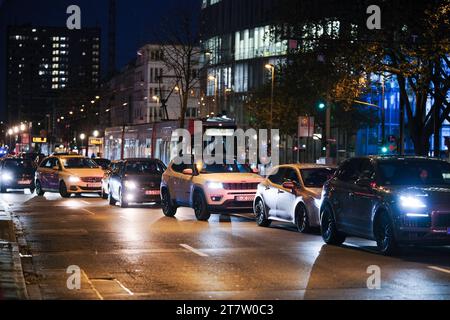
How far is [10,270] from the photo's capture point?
12359 mm

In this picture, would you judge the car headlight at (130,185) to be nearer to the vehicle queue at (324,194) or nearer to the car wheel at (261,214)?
the vehicle queue at (324,194)

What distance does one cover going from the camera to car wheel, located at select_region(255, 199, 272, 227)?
69.5 ft

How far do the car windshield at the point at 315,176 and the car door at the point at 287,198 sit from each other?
7.1 inches

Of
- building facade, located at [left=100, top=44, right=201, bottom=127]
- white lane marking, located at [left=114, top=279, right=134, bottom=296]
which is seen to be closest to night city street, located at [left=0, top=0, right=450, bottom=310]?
white lane marking, located at [left=114, top=279, right=134, bottom=296]

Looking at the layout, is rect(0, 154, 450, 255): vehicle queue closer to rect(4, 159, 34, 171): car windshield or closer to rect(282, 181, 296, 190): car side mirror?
rect(282, 181, 296, 190): car side mirror

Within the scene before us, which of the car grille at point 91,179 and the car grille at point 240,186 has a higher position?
the car grille at point 240,186

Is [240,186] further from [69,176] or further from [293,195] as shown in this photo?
[69,176]

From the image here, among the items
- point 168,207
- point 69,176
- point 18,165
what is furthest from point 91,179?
point 168,207

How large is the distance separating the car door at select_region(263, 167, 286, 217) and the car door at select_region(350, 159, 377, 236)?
427 cm

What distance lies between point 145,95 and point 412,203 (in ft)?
388

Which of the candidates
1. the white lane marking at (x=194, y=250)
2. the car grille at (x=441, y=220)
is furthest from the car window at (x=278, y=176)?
the car grille at (x=441, y=220)

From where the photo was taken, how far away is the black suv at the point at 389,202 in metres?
14.7

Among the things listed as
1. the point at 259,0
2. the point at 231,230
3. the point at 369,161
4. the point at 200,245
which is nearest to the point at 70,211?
the point at 231,230
